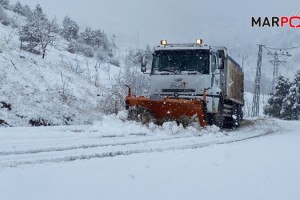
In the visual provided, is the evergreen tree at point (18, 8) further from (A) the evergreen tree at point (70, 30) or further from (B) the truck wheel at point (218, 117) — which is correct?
(B) the truck wheel at point (218, 117)

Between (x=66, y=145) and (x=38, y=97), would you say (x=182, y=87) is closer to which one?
(x=38, y=97)

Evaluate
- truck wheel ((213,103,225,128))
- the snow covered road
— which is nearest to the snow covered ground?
the snow covered road

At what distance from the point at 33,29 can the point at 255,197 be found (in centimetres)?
3428

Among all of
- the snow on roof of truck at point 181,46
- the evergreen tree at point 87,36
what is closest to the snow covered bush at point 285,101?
the evergreen tree at point 87,36

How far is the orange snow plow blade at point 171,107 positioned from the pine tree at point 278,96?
121 ft

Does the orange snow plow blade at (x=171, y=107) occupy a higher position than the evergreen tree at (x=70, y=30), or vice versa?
the evergreen tree at (x=70, y=30)

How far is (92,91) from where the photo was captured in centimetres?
2156

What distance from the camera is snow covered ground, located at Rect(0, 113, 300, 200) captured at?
4.55m

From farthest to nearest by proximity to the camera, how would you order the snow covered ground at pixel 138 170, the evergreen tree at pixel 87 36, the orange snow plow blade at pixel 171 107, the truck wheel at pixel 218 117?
the evergreen tree at pixel 87 36 → the truck wheel at pixel 218 117 → the orange snow plow blade at pixel 171 107 → the snow covered ground at pixel 138 170

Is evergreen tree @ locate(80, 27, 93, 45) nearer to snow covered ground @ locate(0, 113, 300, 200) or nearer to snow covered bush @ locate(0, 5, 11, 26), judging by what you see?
snow covered bush @ locate(0, 5, 11, 26)

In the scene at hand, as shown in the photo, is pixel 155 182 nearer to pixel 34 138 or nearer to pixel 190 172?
pixel 190 172

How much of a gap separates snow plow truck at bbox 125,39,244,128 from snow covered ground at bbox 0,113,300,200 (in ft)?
11.3

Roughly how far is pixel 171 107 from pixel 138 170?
7.62 m

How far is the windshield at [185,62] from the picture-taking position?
46.1ft
